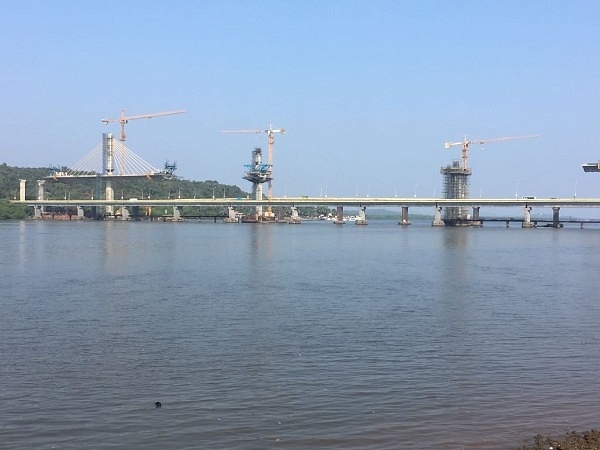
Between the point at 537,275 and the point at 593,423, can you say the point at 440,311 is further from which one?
the point at 537,275

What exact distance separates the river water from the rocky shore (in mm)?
530

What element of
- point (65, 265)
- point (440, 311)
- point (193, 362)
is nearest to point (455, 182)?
point (65, 265)

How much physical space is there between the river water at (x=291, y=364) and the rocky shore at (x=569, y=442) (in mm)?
530

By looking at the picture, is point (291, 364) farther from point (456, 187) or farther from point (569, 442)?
point (456, 187)

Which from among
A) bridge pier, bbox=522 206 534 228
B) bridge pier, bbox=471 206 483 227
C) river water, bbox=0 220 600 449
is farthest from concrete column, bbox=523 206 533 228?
river water, bbox=0 220 600 449

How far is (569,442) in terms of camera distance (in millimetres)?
12555

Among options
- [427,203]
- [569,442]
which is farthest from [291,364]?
[427,203]

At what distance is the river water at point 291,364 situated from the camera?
13766mm

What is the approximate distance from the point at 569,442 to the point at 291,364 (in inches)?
326

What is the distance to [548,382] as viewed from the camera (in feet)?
57.9

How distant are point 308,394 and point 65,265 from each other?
3745cm

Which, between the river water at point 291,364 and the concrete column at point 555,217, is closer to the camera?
the river water at point 291,364

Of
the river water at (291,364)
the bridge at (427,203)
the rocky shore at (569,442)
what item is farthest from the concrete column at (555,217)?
the rocky shore at (569,442)

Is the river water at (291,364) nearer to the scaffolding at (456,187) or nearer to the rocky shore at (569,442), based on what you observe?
the rocky shore at (569,442)
